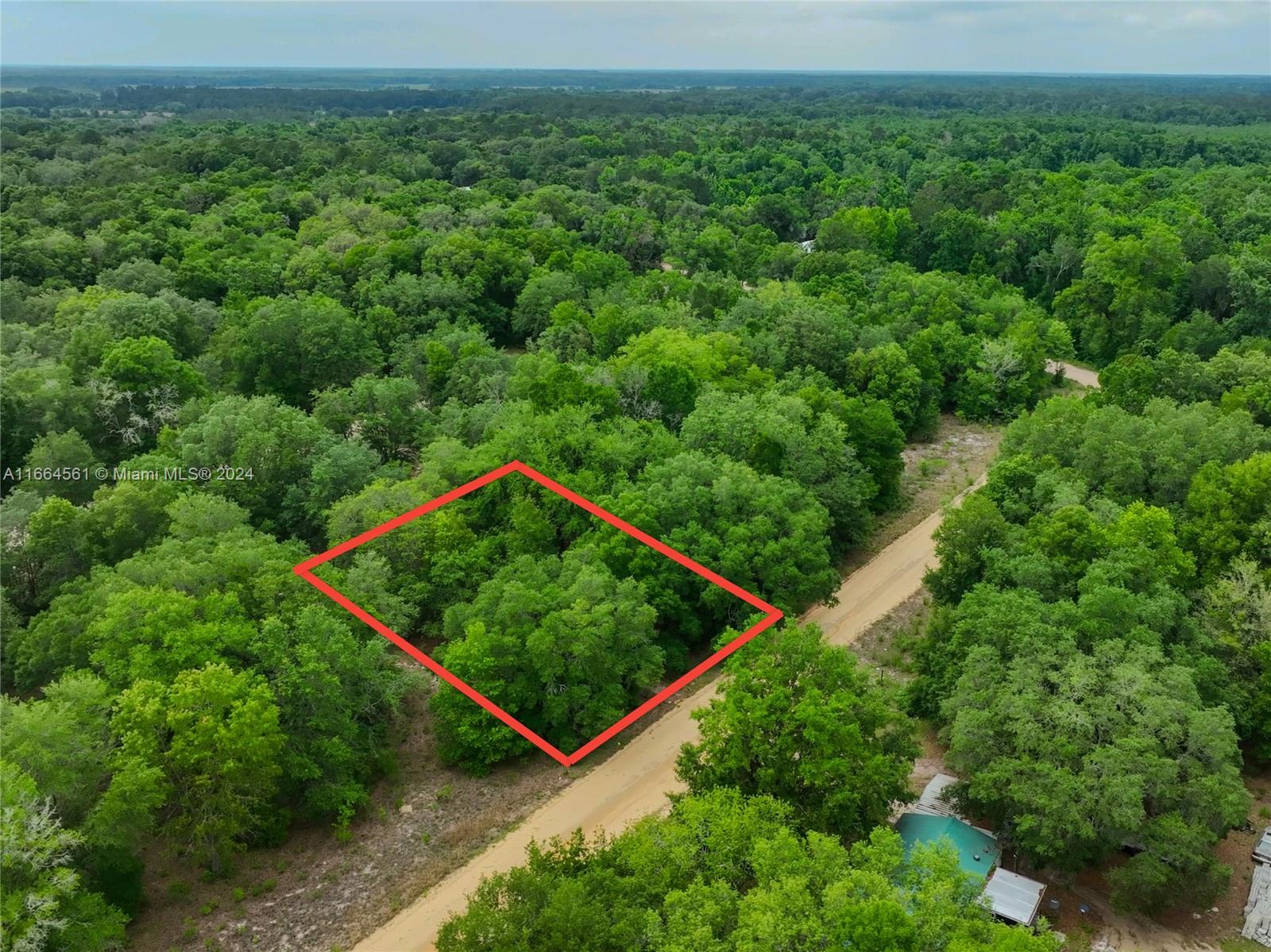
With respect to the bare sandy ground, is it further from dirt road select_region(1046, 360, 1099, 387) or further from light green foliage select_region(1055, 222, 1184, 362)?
light green foliage select_region(1055, 222, 1184, 362)

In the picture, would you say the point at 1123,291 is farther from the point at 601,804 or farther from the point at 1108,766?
the point at 601,804

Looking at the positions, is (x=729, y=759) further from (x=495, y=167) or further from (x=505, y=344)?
(x=495, y=167)

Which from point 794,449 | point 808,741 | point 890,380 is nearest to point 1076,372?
point 890,380

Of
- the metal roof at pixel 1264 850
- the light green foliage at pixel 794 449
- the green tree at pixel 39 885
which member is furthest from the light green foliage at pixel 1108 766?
the green tree at pixel 39 885

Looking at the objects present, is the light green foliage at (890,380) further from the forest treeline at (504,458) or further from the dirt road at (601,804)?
the dirt road at (601,804)

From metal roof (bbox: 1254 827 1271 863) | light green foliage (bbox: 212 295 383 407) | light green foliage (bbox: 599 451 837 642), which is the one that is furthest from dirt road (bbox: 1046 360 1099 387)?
light green foliage (bbox: 212 295 383 407)

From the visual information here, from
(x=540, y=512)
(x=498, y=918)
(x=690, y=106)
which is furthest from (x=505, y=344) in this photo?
(x=690, y=106)
